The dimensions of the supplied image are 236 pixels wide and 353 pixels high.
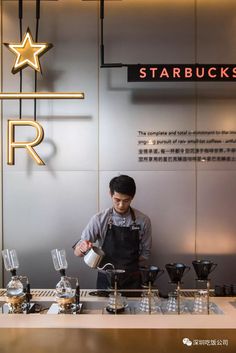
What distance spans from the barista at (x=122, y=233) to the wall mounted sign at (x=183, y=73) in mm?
823

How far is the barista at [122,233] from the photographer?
7.94ft

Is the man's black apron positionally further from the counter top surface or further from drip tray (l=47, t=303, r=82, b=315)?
the counter top surface

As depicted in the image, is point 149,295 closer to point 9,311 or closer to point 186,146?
point 9,311

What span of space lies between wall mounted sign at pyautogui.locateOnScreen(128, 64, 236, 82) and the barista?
82 cm

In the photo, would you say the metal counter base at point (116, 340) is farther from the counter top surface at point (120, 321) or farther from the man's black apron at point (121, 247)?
the man's black apron at point (121, 247)

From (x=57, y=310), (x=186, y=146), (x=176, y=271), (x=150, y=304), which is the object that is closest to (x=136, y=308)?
(x=150, y=304)

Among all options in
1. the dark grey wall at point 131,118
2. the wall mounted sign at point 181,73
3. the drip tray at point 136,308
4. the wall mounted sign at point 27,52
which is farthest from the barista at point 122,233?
the wall mounted sign at point 27,52

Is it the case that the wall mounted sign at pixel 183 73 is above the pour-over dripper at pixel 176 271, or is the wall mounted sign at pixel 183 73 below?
above

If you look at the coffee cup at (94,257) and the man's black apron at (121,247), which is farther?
the man's black apron at (121,247)

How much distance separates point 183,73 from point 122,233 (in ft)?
4.26

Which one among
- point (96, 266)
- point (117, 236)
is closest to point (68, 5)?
point (117, 236)

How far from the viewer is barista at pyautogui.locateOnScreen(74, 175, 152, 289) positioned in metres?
2.42

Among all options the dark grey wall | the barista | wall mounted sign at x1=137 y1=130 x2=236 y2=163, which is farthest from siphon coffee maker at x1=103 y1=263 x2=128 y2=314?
wall mounted sign at x1=137 y1=130 x2=236 y2=163

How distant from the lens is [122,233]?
8.31 ft
